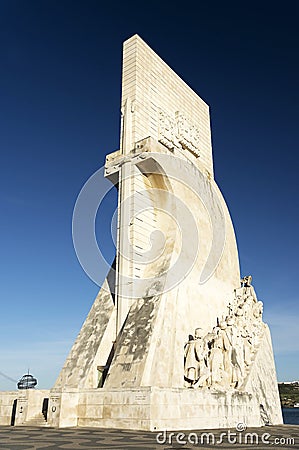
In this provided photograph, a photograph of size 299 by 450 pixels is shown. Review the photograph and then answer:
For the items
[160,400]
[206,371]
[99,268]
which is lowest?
[160,400]

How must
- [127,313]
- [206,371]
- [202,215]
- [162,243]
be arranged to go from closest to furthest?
[206,371] < [127,313] < [162,243] < [202,215]

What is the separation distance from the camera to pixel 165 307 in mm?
9852

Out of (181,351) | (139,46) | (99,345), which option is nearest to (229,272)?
(181,351)

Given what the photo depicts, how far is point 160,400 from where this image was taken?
7738 mm

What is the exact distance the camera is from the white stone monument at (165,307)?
8.39 metres

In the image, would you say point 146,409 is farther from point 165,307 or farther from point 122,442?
point 165,307

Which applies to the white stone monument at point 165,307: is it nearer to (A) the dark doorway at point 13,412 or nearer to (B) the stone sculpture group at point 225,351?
(B) the stone sculpture group at point 225,351

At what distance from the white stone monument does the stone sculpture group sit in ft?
0.08

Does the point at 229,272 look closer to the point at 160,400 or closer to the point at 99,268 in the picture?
the point at 99,268

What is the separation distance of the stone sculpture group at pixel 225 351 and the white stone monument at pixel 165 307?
25 millimetres

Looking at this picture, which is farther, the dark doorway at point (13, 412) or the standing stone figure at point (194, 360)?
the standing stone figure at point (194, 360)

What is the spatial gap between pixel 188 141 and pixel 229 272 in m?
4.43

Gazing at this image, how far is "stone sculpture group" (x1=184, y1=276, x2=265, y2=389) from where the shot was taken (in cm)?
962

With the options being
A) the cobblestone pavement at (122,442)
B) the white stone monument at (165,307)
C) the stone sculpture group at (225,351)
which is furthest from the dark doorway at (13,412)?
the stone sculpture group at (225,351)
